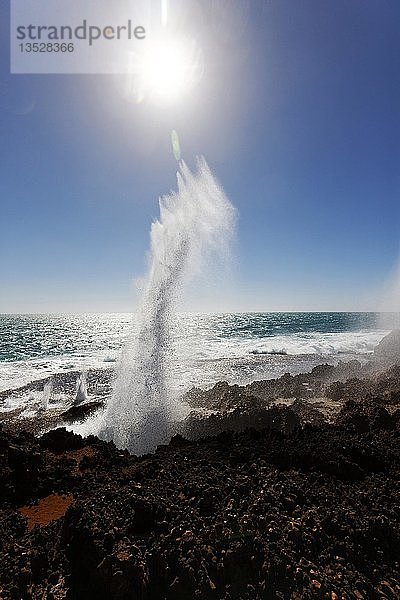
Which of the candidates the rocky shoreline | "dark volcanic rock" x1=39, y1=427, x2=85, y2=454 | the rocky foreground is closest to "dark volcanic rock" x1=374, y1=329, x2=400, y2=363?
the rocky shoreline

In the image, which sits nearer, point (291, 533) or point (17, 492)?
point (291, 533)

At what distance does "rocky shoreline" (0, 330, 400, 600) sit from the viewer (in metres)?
3.64

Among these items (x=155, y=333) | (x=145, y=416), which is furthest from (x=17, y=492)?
(x=155, y=333)

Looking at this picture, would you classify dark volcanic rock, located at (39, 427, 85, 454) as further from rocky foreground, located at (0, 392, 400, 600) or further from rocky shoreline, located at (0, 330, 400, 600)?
rocky foreground, located at (0, 392, 400, 600)

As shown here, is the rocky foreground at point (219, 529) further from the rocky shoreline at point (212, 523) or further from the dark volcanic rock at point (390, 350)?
the dark volcanic rock at point (390, 350)

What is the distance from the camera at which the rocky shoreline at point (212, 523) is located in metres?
3.64

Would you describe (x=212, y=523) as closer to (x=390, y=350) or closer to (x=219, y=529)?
(x=219, y=529)

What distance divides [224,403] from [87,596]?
1285cm

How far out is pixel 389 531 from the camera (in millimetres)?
4168

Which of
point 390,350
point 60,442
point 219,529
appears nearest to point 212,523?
point 219,529

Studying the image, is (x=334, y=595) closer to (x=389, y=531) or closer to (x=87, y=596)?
(x=389, y=531)

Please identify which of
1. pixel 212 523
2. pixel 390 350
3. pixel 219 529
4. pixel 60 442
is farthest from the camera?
pixel 390 350

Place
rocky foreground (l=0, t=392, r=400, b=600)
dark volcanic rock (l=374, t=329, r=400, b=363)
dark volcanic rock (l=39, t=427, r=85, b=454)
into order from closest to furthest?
rocky foreground (l=0, t=392, r=400, b=600) < dark volcanic rock (l=39, t=427, r=85, b=454) < dark volcanic rock (l=374, t=329, r=400, b=363)

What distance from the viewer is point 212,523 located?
4.16m
